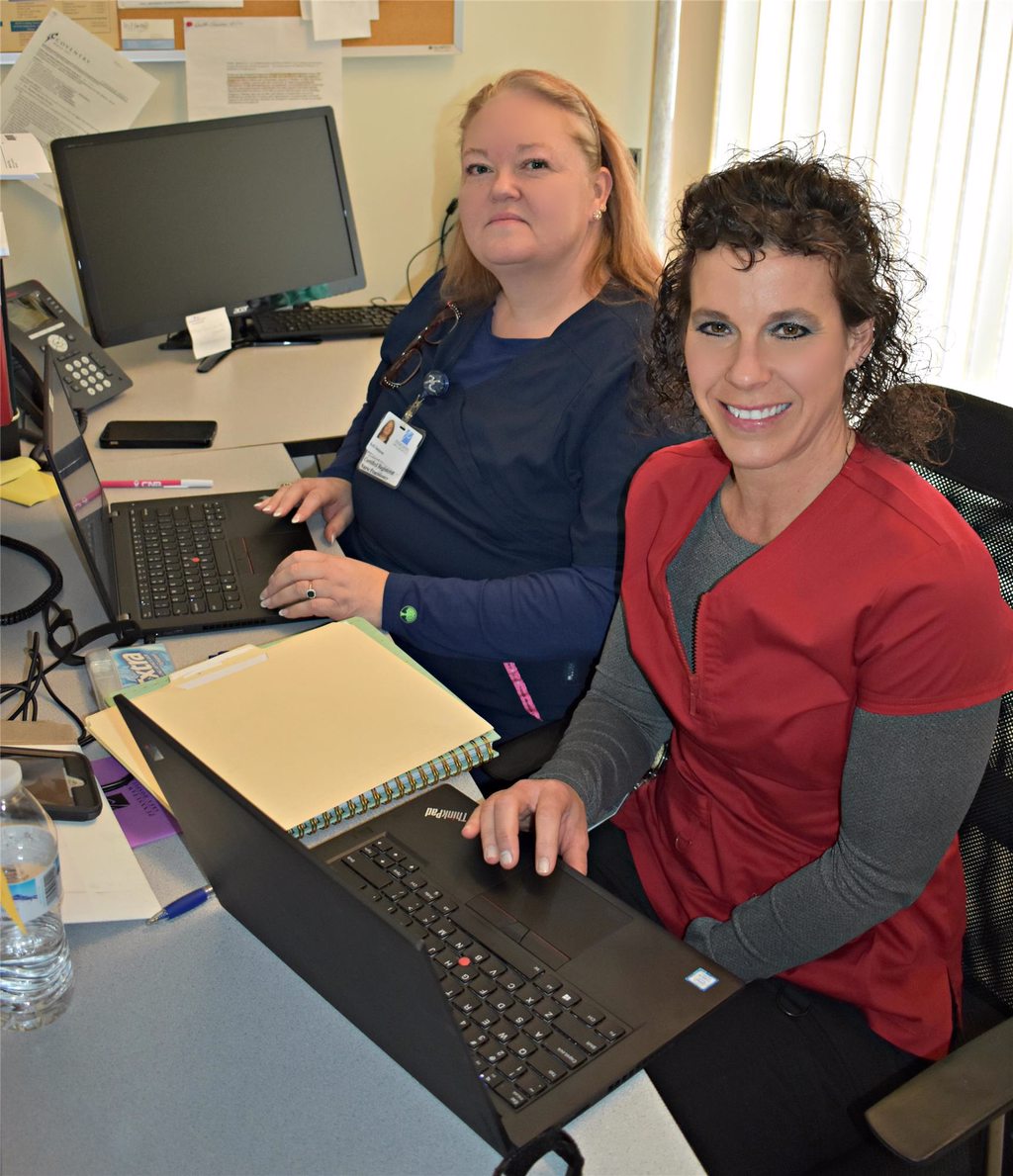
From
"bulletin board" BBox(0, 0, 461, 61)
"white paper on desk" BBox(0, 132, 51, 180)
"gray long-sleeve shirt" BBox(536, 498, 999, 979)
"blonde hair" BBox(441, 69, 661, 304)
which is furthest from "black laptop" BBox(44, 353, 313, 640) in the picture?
"bulletin board" BBox(0, 0, 461, 61)

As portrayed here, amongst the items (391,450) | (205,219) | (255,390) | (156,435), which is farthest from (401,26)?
(391,450)

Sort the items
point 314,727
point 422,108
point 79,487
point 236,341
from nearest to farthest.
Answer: point 314,727 → point 79,487 → point 236,341 → point 422,108

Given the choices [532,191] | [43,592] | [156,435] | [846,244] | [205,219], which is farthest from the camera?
[205,219]

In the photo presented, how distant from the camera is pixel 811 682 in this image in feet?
3.58

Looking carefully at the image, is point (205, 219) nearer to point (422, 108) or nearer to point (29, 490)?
point (422, 108)

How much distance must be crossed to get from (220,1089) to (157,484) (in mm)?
1156

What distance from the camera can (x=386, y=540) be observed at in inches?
70.2

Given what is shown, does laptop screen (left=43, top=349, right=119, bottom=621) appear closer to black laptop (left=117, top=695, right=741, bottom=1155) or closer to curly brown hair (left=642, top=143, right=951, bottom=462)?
black laptop (left=117, top=695, right=741, bottom=1155)

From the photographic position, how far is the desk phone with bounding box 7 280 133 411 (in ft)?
7.02

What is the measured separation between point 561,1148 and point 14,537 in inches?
51.6

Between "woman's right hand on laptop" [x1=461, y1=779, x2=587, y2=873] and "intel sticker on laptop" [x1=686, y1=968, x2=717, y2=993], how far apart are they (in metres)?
0.17

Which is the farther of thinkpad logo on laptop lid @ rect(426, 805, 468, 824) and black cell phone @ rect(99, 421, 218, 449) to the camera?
black cell phone @ rect(99, 421, 218, 449)

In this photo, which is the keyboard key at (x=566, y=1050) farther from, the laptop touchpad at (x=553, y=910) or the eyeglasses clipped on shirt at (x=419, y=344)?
the eyeglasses clipped on shirt at (x=419, y=344)

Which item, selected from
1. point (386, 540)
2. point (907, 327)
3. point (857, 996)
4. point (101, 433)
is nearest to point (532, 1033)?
point (857, 996)
